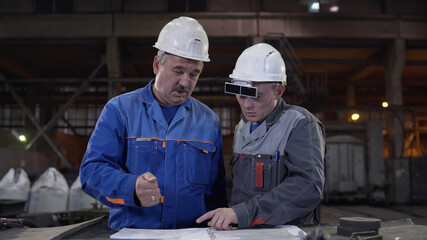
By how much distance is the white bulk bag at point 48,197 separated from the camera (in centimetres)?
678

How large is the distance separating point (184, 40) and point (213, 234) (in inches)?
45.9

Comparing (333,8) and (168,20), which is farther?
(333,8)

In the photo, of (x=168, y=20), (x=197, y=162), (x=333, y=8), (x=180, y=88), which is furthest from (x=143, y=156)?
(x=333, y=8)

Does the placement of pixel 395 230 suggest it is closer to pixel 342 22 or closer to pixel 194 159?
pixel 194 159

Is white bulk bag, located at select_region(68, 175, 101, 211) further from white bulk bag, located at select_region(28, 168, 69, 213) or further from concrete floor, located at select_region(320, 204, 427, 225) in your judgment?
concrete floor, located at select_region(320, 204, 427, 225)

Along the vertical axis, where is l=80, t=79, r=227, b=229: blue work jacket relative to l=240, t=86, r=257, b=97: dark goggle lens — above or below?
below

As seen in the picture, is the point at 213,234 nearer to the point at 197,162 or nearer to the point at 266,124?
the point at 197,162

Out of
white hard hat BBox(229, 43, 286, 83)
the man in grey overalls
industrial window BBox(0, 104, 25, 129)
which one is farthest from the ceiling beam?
the man in grey overalls

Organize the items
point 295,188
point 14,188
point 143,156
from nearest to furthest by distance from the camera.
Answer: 1. point 295,188
2. point 143,156
3. point 14,188

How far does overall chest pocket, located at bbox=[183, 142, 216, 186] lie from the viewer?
2307 millimetres

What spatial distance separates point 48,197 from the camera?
682 centimetres

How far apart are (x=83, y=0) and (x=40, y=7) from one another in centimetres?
170

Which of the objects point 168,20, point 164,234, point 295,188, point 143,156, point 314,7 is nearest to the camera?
point 164,234

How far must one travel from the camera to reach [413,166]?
42.7 ft
